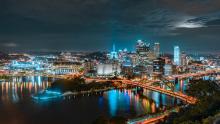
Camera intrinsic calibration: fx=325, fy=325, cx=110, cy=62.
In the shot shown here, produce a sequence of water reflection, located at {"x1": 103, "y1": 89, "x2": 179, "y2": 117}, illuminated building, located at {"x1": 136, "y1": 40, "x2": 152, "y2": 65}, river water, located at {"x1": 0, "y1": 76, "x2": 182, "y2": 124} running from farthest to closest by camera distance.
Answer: illuminated building, located at {"x1": 136, "y1": 40, "x2": 152, "y2": 65}, water reflection, located at {"x1": 103, "y1": 89, "x2": 179, "y2": 117}, river water, located at {"x1": 0, "y1": 76, "x2": 182, "y2": 124}

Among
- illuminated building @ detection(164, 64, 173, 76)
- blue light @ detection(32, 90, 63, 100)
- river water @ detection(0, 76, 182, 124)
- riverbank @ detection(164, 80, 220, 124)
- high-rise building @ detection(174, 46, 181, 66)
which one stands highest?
high-rise building @ detection(174, 46, 181, 66)

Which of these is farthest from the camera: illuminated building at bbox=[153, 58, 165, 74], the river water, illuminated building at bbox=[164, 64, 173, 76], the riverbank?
illuminated building at bbox=[153, 58, 165, 74]

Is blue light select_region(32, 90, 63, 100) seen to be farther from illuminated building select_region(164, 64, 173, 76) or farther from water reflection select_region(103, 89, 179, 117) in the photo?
illuminated building select_region(164, 64, 173, 76)

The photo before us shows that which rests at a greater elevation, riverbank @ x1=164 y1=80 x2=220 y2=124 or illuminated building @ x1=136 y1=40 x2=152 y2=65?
illuminated building @ x1=136 y1=40 x2=152 y2=65

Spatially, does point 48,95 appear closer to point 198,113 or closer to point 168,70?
point 198,113

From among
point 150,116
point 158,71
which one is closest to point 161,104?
point 150,116

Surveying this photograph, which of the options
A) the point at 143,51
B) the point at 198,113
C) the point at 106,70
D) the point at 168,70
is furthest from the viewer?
the point at 143,51

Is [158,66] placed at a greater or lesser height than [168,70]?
greater

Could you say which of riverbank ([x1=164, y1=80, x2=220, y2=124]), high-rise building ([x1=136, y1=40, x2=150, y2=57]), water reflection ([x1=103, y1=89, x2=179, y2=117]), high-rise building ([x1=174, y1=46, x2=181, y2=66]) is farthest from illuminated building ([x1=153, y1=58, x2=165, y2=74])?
riverbank ([x1=164, y1=80, x2=220, y2=124])

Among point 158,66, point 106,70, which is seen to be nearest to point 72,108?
point 106,70

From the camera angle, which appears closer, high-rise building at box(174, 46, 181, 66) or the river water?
the river water

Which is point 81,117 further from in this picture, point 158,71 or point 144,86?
point 158,71
